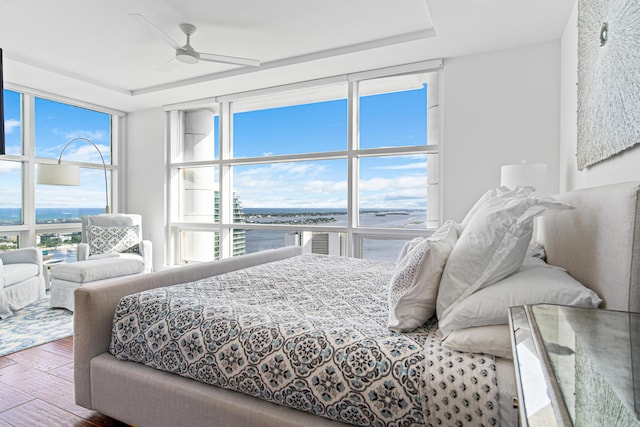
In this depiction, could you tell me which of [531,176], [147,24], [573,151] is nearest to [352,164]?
[531,176]

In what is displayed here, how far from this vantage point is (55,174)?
4.39 metres

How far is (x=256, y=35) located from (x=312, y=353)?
10.2 ft

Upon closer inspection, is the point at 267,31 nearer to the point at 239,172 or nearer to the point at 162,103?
the point at 239,172

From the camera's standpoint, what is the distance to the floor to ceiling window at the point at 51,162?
15.0ft

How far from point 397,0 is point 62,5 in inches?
104

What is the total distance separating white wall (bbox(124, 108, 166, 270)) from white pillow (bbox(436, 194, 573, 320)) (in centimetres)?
514

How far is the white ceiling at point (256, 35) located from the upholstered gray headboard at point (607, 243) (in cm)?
199

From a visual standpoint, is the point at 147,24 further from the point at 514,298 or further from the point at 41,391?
the point at 514,298

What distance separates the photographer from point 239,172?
5.22 metres

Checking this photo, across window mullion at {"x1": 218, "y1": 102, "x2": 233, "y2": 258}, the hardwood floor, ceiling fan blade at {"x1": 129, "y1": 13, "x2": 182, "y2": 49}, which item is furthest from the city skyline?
the hardwood floor

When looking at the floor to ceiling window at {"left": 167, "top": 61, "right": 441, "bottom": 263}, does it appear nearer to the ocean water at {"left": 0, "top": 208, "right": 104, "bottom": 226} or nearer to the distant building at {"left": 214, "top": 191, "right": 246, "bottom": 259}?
the distant building at {"left": 214, "top": 191, "right": 246, "bottom": 259}

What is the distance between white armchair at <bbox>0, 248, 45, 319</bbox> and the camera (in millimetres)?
3336

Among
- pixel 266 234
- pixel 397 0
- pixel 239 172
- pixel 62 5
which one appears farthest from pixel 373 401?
pixel 239 172

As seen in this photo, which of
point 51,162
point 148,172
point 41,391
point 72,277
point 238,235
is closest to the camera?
point 41,391
